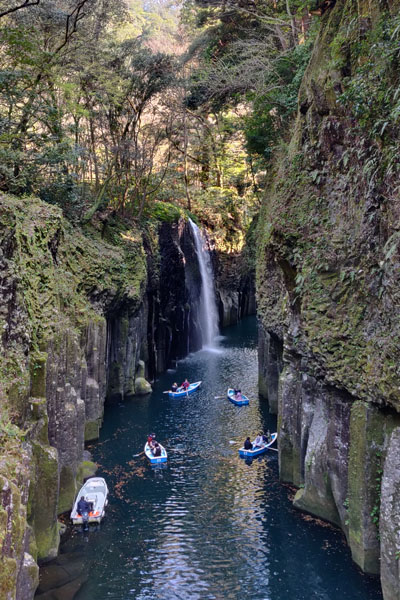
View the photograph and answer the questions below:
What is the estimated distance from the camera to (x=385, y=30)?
12.4 m

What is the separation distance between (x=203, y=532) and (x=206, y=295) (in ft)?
107

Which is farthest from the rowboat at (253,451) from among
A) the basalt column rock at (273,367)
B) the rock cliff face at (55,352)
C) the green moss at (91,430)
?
the green moss at (91,430)

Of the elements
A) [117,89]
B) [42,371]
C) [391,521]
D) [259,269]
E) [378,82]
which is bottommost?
[391,521]

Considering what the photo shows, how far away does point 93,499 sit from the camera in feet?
53.5

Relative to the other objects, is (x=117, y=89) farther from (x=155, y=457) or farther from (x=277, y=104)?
(x=155, y=457)

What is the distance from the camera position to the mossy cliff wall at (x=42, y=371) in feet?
33.0

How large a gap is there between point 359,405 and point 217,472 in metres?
8.40

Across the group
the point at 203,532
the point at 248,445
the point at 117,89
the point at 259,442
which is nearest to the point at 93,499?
the point at 203,532

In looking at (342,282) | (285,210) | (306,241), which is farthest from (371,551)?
(285,210)

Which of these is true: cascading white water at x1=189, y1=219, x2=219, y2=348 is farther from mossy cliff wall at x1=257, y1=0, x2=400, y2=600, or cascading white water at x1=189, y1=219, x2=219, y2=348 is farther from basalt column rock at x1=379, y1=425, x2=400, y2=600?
basalt column rock at x1=379, y1=425, x2=400, y2=600

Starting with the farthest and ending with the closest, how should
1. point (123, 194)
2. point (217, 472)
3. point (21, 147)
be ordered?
point (123, 194) < point (21, 147) < point (217, 472)

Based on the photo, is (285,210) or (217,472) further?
(217,472)

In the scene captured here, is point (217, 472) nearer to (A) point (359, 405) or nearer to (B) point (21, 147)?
(A) point (359, 405)

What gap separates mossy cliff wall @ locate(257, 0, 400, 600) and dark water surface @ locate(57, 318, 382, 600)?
105cm
